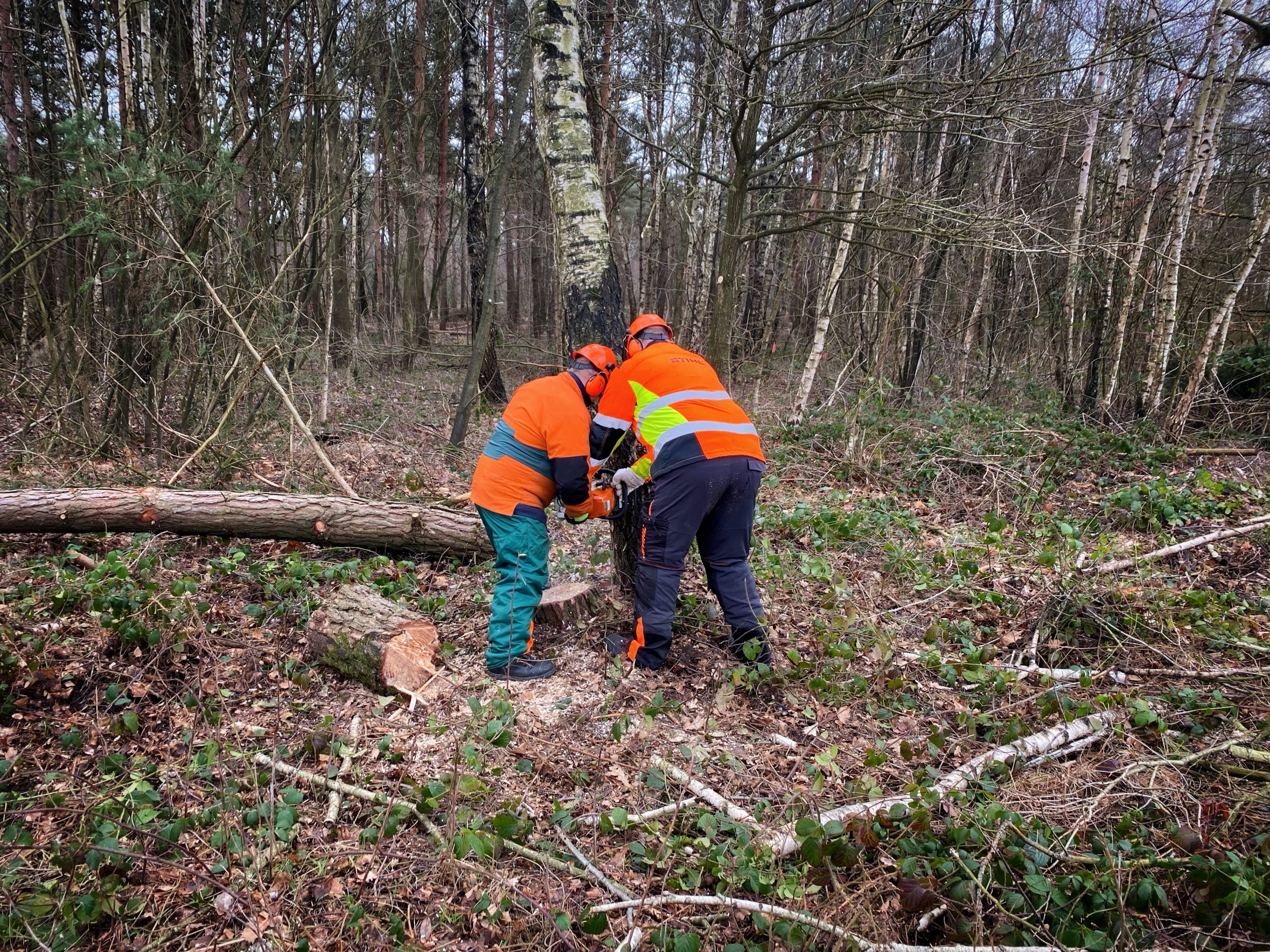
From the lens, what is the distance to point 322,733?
10.2ft

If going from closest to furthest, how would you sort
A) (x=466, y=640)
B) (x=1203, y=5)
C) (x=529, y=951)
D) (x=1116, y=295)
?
(x=529, y=951) < (x=466, y=640) < (x=1203, y=5) < (x=1116, y=295)

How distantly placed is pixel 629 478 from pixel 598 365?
679 millimetres

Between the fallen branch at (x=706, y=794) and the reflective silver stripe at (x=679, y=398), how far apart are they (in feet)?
5.67

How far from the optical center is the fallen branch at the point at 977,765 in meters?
2.43

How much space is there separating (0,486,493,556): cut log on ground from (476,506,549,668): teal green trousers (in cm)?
140

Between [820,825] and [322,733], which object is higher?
[820,825]

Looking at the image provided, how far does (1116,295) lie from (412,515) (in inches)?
361

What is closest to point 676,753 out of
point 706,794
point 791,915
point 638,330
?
point 706,794

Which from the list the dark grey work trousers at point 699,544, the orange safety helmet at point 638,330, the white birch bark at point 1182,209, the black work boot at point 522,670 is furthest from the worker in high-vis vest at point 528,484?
the white birch bark at point 1182,209

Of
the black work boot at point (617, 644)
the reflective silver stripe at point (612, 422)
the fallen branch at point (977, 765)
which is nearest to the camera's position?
the fallen branch at point (977, 765)

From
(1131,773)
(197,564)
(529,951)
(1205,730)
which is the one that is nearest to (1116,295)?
(1205,730)

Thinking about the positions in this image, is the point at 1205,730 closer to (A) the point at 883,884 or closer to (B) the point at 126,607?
(A) the point at 883,884

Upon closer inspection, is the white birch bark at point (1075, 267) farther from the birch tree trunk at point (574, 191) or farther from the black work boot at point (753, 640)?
the black work boot at point (753, 640)

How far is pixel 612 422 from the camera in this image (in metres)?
3.71
